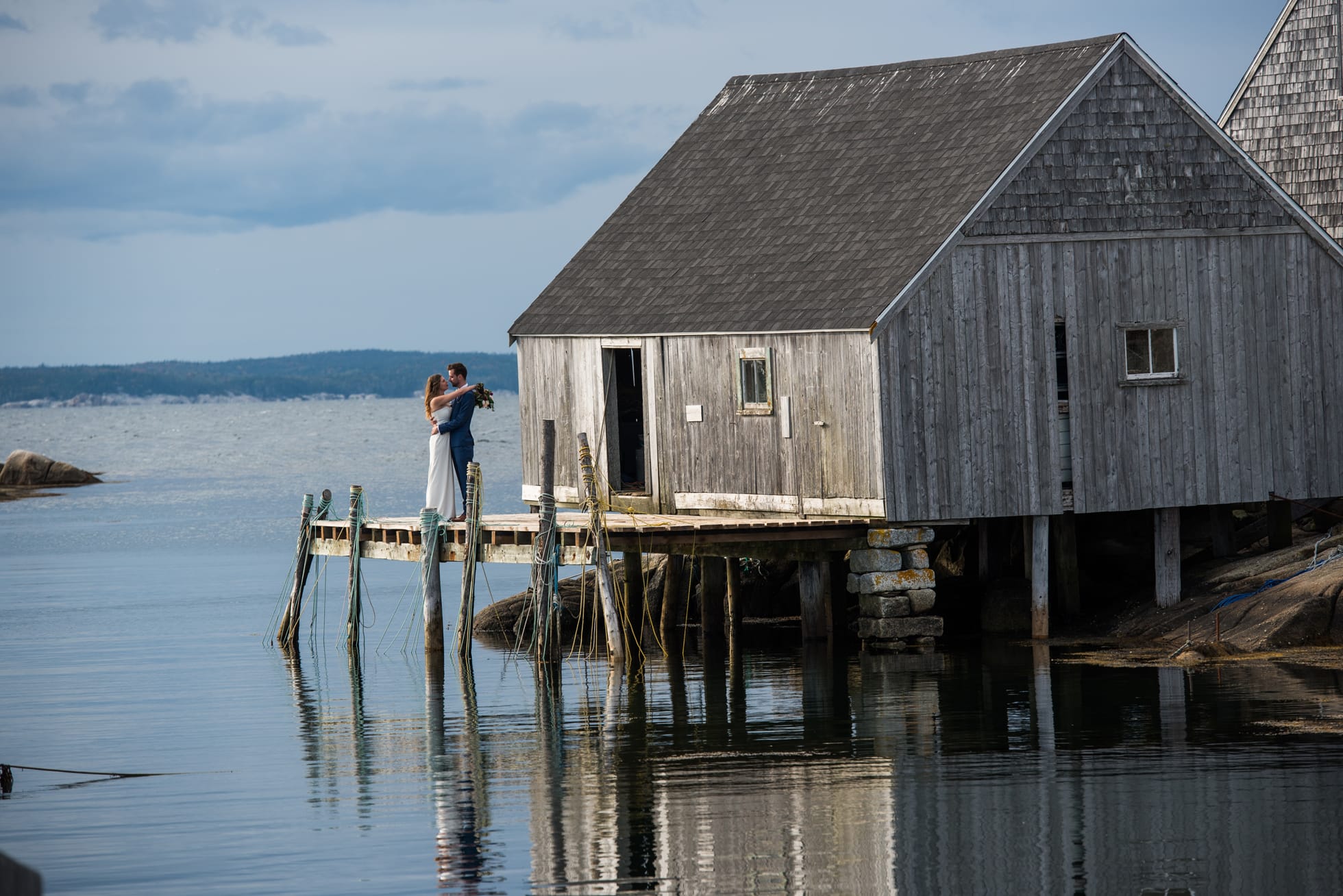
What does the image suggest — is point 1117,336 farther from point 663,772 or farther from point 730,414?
point 663,772

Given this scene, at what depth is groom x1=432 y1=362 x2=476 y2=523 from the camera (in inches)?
963

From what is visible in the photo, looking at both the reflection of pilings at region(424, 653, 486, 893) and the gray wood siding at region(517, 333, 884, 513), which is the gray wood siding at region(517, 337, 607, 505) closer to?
the gray wood siding at region(517, 333, 884, 513)

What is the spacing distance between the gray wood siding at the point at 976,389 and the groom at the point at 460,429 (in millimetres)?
5092

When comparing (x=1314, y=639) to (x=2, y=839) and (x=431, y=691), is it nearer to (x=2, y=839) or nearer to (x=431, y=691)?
(x=431, y=691)

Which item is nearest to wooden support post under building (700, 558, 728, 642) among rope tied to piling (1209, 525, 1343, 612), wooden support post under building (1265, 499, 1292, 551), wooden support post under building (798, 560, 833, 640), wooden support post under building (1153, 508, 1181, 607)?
wooden support post under building (798, 560, 833, 640)

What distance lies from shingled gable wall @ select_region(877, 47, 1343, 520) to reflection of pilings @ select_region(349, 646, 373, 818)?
6.53 m

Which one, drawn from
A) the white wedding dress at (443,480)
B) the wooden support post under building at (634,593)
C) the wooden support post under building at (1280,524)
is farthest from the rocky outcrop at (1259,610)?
the white wedding dress at (443,480)

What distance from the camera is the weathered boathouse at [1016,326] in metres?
23.4

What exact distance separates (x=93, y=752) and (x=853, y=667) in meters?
8.56

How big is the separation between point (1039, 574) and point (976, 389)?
247cm

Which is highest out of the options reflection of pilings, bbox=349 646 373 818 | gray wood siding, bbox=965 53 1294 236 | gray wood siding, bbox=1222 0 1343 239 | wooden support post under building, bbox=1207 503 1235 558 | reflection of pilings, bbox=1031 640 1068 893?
gray wood siding, bbox=1222 0 1343 239

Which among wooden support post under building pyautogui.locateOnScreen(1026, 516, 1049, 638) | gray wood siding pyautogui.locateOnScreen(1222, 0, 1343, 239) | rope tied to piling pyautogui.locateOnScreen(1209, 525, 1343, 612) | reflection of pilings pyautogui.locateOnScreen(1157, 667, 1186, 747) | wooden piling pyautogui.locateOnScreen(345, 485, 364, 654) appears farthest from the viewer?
gray wood siding pyautogui.locateOnScreen(1222, 0, 1343, 239)

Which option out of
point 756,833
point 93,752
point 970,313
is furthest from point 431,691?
point 756,833

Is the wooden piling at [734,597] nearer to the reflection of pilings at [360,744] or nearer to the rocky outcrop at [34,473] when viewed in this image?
the reflection of pilings at [360,744]
